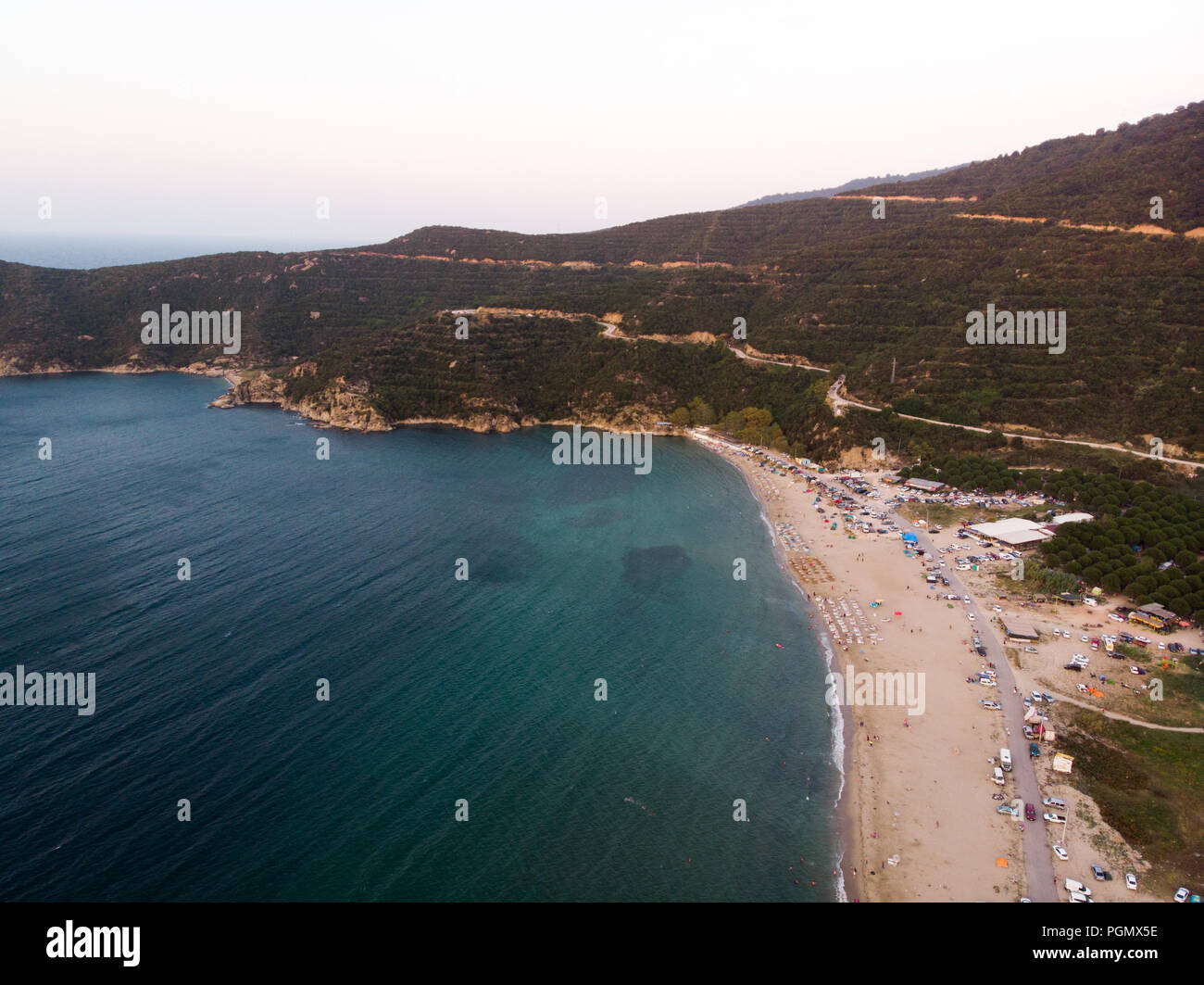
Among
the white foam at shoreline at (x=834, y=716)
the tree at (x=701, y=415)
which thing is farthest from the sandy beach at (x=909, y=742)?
the tree at (x=701, y=415)

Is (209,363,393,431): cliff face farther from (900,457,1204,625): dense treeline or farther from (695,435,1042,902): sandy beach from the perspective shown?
(900,457,1204,625): dense treeline

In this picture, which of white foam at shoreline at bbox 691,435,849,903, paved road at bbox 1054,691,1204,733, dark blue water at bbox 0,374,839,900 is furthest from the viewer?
paved road at bbox 1054,691,1204,733

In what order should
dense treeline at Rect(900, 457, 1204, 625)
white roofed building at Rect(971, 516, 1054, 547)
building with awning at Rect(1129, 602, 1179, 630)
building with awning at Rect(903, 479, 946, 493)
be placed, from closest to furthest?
building with awning at Rect(1129, 602, 1179, 630), dense treeline at Rect(900, 457, 1204, 625), white roofed building at Rect(971, 516, 1054, 547), building with awning at Rect(903, 479, 946, 493)

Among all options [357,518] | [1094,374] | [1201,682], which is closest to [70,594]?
[357,518]

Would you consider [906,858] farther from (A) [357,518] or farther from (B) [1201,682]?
(A) [357,518]

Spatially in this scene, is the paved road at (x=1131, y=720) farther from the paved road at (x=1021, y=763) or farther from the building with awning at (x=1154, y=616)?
the building with awning at (x=1154, y=616)

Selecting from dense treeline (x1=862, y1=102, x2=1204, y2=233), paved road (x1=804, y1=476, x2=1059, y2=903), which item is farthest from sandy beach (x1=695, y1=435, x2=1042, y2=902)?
dense treeline (x1=862, y1=102, x2=1204, y2=233)

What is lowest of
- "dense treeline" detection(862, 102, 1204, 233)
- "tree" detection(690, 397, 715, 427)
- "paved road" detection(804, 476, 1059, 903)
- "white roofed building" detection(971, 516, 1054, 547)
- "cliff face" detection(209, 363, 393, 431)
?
"paved road" detection(804, 476, 1059, 903)
